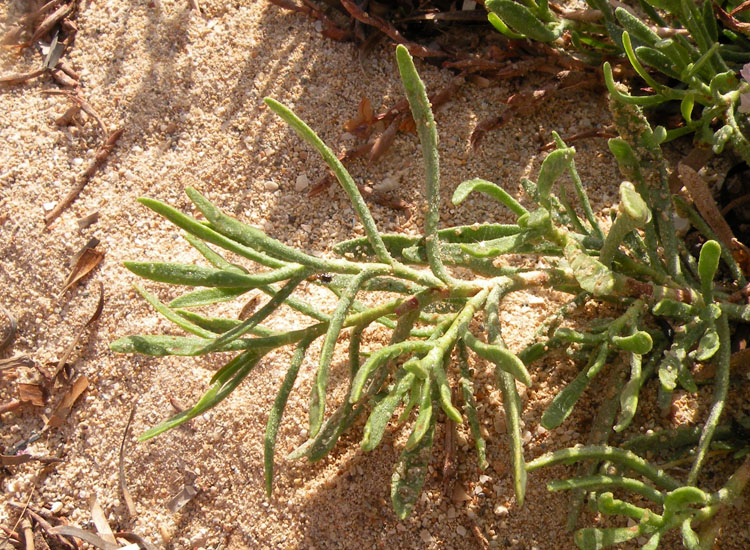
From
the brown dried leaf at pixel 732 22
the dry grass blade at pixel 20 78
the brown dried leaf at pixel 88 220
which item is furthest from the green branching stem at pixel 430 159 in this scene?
the dry grass blade at pixel 20 78

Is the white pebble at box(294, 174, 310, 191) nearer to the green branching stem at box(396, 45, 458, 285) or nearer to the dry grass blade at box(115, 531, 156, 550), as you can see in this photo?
the green branching stem at box(396, 45, 458, 285)

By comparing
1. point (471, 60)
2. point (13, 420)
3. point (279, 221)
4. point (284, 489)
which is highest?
point (471, 60)

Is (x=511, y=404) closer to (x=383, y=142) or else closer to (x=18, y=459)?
(x=383, y=142)

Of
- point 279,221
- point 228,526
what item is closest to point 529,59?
point 279,221

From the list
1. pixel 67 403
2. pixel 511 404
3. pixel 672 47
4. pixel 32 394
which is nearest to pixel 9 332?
pixel 32 394

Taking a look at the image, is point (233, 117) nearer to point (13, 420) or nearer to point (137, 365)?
point (137, 365)

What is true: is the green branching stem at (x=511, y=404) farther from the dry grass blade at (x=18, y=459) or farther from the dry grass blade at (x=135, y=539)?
the dry grass blade at (x=18, y=459)

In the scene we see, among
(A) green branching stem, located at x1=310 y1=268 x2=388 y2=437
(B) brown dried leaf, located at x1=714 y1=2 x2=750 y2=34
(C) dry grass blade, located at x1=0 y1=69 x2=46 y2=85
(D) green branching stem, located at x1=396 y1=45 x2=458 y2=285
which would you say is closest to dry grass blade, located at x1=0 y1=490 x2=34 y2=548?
(A) green branching stem, located at x1=310 y1=268 x2=388 y2=437
